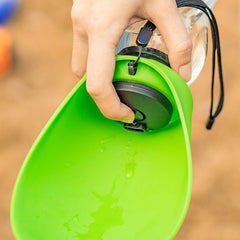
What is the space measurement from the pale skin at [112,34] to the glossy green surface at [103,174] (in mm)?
39

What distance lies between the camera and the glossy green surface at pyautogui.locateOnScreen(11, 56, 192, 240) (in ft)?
2.12

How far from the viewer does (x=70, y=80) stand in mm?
1892

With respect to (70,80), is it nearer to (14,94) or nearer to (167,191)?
(14,94)

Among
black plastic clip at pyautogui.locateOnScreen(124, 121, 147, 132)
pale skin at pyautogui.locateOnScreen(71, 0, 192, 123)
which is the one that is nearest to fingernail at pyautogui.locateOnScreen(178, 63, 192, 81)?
pale skin at pyautogui.locateOnScreen(71, 0, 192, 123)

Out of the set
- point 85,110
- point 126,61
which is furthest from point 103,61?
point 85,110

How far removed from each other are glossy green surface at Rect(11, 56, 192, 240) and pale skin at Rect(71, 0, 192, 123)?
0.04 meters

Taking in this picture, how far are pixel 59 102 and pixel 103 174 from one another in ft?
3.62

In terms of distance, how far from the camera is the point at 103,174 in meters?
0.75

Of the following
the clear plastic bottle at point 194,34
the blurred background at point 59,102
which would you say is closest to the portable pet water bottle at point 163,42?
the clear plastic bottle at point 194,34

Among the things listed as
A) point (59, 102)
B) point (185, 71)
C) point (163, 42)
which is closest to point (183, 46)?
point (185, 71)

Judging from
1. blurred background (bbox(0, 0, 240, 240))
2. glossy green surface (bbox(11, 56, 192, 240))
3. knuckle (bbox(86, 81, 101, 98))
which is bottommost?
blurred background (bbox(0, 0, 240, 240))

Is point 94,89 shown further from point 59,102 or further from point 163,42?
point 59,102

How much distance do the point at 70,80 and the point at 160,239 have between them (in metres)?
1.38

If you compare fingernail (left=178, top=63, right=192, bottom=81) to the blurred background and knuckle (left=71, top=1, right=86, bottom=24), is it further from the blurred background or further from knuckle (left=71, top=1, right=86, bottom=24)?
the blurred background
